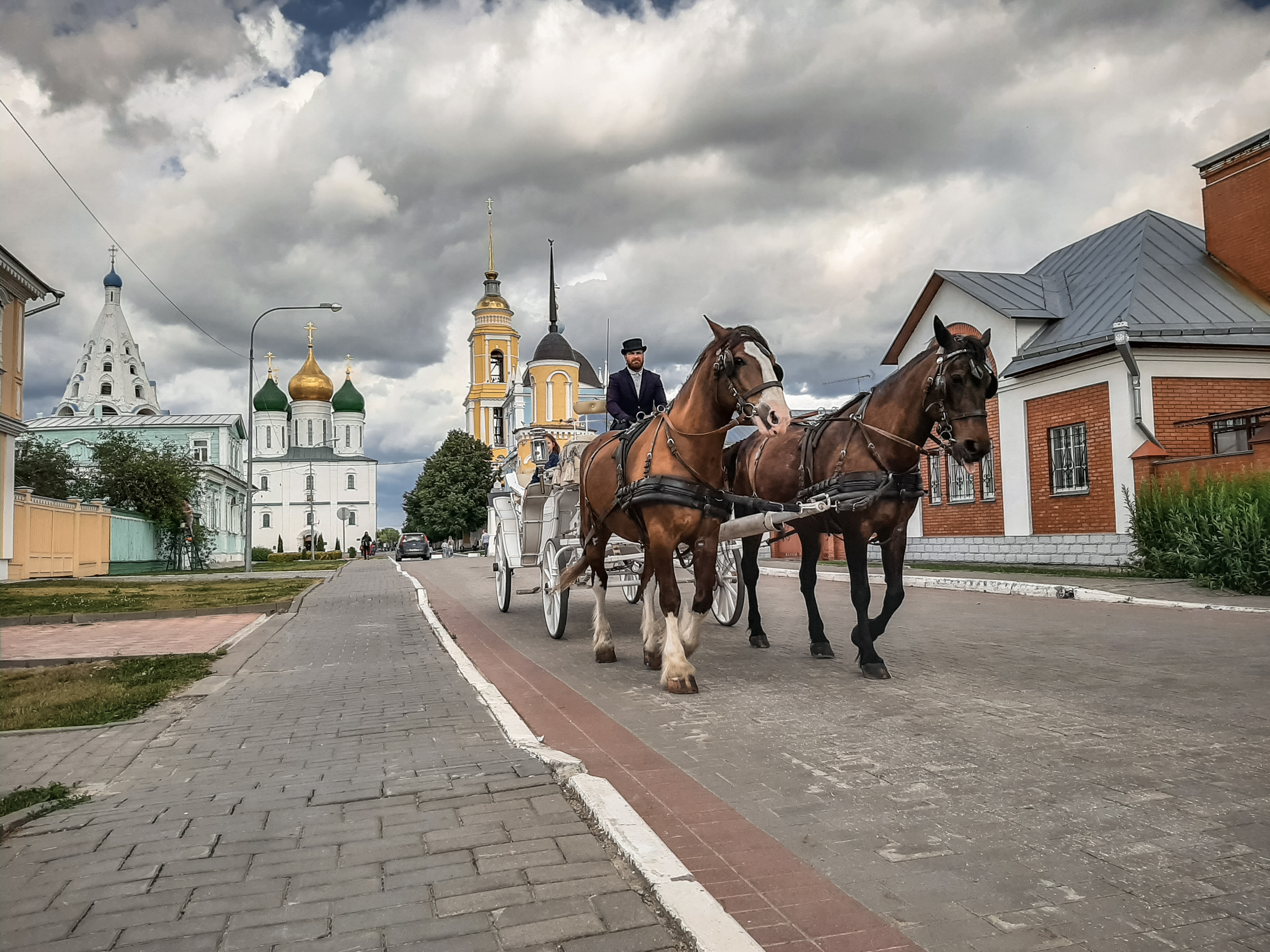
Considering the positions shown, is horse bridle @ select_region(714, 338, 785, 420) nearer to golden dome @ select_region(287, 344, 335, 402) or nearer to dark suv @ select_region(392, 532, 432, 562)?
dark suv @ select_region(392, 532, 432, 562)

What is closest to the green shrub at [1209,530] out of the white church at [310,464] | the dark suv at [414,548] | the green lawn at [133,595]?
the green lawn at [133,595]

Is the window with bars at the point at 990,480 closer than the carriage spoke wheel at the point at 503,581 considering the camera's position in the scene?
No

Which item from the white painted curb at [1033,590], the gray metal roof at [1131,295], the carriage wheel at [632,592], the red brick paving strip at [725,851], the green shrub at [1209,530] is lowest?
the white painted curb at [1033,590]

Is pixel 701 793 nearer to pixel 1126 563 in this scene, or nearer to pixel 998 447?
pixel 1126 563

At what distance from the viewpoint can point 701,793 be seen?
158 inches

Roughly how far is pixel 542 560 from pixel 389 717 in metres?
4.47

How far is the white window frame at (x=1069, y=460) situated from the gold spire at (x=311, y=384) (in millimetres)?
88721

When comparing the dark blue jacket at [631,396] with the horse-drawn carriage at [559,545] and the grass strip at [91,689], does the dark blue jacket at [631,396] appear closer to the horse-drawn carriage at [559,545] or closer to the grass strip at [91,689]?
the horse-drawn carriage at [559,545]

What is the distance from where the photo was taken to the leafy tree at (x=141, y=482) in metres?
40.7

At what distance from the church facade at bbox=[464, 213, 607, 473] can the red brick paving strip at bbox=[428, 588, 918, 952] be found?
194 feet

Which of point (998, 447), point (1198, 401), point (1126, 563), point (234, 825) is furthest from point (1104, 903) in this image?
point (998, 447)

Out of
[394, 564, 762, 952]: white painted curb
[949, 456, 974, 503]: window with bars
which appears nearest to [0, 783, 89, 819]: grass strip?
[394, 564, 762, 952]: white painted curb

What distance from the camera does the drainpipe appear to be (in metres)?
16.8

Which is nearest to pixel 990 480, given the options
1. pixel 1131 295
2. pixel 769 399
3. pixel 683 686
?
pixel 1131 295
